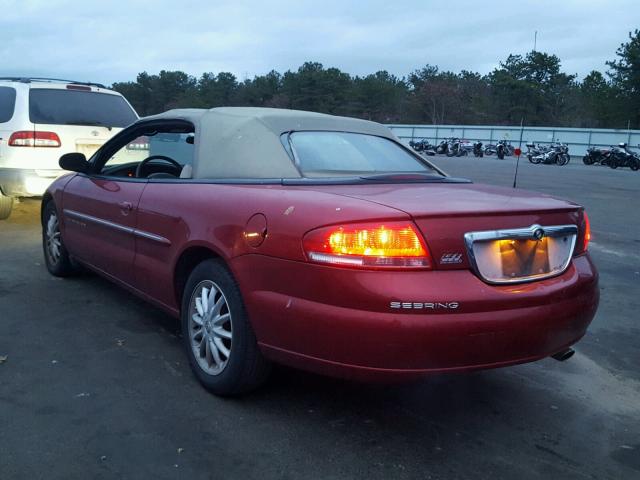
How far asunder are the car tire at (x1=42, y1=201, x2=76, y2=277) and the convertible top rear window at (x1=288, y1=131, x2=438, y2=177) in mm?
2675

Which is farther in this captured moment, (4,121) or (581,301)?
(4,121)

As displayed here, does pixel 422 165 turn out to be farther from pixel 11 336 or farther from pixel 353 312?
pixel 11 336

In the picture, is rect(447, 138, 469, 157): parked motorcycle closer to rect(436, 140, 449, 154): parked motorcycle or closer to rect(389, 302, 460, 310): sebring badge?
rect(436, 140, 449, 154): parked motorcycle

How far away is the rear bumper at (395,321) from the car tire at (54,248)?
314 cm

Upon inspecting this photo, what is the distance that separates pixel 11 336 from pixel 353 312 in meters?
2.64

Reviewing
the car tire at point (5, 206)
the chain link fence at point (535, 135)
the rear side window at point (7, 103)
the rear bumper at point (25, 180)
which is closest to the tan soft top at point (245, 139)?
the rear bumper at point (25, 180)

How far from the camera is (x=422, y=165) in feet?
13.9

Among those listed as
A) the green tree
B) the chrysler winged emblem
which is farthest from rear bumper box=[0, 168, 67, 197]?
the green tree

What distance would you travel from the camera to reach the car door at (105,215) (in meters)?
4.17

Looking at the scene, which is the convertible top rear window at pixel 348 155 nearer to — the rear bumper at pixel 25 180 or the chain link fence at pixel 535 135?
the rear bumper at pixel 25 180

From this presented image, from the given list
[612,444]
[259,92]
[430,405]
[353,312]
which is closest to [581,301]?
[612,444]

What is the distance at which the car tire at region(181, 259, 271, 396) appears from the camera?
312cm

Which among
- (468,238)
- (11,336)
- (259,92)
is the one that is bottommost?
(11,336)

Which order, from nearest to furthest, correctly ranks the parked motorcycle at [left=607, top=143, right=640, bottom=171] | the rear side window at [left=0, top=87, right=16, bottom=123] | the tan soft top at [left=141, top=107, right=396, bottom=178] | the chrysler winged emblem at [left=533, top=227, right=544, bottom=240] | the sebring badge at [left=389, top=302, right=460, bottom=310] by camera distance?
the sebring badge at [left=389, top=302, right=460, bottom=310] < the chrysler winged emblem at [left=533, top=227, right=544, bottom=240] < the tan soft top at [left=141, top=107, right=396, bottom=178] < the rear side window at [left=0, top=87, right=16, bottom=123] < the parked motorcycle at [left=607, top=143, right=640, bottom=171]
